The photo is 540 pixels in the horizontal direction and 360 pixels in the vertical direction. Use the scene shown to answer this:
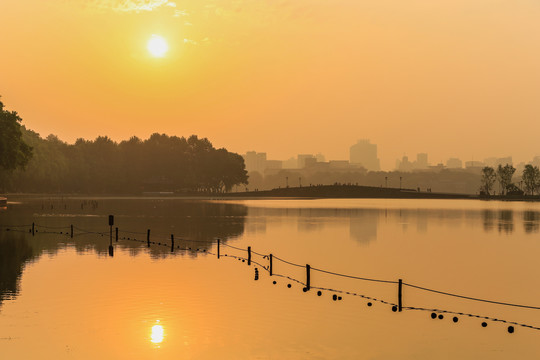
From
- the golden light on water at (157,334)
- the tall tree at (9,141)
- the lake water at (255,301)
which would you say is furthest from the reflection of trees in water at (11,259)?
the tall tree at (9,141)

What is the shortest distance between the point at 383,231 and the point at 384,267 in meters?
33.1

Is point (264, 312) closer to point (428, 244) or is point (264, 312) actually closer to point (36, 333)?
point (36, 333)

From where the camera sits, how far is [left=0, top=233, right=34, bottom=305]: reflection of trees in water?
32359 mm

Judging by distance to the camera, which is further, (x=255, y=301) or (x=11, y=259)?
(x=11, y=259)

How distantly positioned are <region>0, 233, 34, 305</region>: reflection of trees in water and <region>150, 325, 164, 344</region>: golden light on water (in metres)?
8.46

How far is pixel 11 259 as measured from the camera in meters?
44.6

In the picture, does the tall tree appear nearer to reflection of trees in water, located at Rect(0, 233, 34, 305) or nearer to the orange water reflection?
reflection of trees in water, located at Rect(0, 233, 34, 305)

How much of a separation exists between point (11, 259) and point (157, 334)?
80.0 feet

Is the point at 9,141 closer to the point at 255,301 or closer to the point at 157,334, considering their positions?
the point at 255,301

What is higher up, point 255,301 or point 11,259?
point 11,259

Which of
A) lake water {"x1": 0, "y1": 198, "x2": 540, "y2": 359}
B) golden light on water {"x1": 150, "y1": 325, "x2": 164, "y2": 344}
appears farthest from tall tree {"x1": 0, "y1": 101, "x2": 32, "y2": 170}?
golden light on water {"x1": 150, "y1": 325, "x2": 164, "y2": 344}

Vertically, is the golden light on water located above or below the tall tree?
Answer: below

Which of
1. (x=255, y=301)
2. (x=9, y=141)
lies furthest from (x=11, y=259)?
(x=9, y=141)

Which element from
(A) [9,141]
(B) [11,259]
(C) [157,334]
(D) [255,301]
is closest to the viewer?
(C) [157,334]
